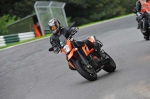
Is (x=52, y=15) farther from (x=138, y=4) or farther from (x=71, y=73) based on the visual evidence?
(x=71, y=73)

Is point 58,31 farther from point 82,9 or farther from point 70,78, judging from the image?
point 82,9

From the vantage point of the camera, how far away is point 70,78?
43.2ft

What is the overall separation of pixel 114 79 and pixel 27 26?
27723 mm

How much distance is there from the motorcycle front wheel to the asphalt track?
15cm

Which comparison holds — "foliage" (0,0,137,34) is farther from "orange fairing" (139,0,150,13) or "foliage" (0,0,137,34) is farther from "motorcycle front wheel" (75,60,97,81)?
"motorcycle front wheel" (75,60,97,81)

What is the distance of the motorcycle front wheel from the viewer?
1155 centimetres

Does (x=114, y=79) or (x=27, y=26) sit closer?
(x=114, y=79)

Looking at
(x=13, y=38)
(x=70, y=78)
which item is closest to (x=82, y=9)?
(x=13, y=38)

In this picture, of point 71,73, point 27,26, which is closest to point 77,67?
point 71,73

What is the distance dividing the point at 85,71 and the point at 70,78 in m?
1.64

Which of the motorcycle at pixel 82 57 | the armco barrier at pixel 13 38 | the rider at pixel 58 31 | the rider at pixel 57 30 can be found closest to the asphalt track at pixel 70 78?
the motorcycle at pixel 82 57

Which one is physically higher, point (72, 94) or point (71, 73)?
point (72, 94)

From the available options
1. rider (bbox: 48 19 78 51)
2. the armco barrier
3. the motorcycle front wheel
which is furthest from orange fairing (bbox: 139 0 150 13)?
the armco barrier

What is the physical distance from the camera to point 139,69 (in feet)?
38.3
